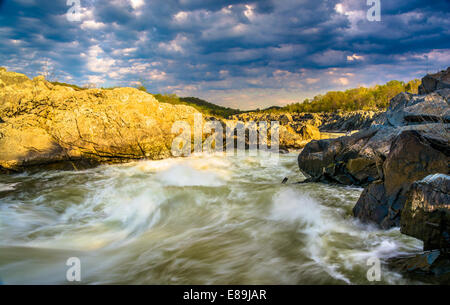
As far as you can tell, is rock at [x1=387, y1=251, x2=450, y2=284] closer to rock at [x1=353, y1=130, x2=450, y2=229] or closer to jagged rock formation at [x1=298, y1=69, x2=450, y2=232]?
jagged rock formation at [x1=298, y1=69, x2=450, y2=232]

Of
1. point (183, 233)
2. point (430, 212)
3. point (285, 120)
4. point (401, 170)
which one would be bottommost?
point (183, 233)

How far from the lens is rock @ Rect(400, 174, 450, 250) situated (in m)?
2.55

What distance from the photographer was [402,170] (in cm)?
399

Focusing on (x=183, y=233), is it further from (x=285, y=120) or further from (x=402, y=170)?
(x=285, y=120)

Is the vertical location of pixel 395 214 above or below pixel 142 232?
above

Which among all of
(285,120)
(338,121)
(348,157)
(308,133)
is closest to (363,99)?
(338,121)

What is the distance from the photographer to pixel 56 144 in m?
9.38

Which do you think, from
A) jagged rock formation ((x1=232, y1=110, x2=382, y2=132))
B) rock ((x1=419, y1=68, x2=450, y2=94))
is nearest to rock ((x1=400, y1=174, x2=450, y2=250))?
rock ((x1=419, y1=68, x2=450, y2=94))

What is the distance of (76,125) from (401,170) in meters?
11.3

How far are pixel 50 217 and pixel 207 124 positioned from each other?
32.2 ft

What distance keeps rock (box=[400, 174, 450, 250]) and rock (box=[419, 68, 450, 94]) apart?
37.8ft

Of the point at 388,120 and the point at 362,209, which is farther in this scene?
the point at 388,120
